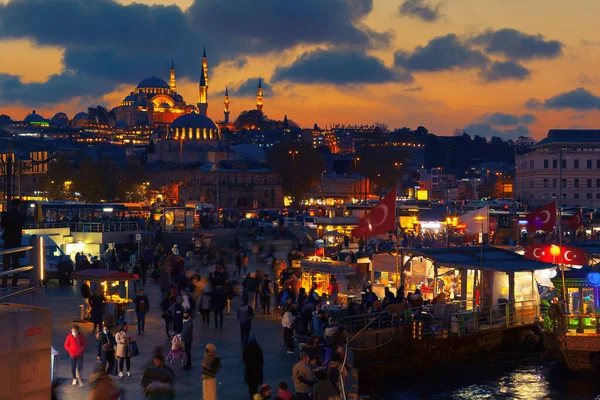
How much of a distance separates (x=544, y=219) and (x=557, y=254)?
2851 mm

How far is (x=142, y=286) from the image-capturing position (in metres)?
26.0

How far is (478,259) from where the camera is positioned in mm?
19891

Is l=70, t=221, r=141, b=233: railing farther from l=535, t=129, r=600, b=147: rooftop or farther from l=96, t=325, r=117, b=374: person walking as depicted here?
l=535, t=129, r=600, b=147: rooftop

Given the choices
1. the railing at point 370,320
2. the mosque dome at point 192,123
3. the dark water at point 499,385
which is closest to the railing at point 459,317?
the railing at point 370,320

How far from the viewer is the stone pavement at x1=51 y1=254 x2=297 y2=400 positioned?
43.6ft

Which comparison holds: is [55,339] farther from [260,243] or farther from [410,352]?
[260,243]

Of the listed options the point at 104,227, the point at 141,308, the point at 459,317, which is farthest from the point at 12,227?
the point at 104,227

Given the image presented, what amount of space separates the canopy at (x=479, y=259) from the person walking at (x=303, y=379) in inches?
345

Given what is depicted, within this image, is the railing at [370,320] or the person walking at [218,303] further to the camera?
the person walking at [218,303]

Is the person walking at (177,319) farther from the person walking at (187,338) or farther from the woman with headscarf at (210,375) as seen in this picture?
the woman with headscarf at (210,375)

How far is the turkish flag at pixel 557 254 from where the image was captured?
22984mm

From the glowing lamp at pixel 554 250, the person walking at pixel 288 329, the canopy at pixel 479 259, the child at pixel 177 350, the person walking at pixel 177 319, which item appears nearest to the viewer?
the child at pixel 177 350

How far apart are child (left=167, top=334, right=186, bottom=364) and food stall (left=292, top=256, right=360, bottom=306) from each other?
252 inches

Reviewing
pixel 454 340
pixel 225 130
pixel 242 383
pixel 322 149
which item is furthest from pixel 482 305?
pixel 225 130
